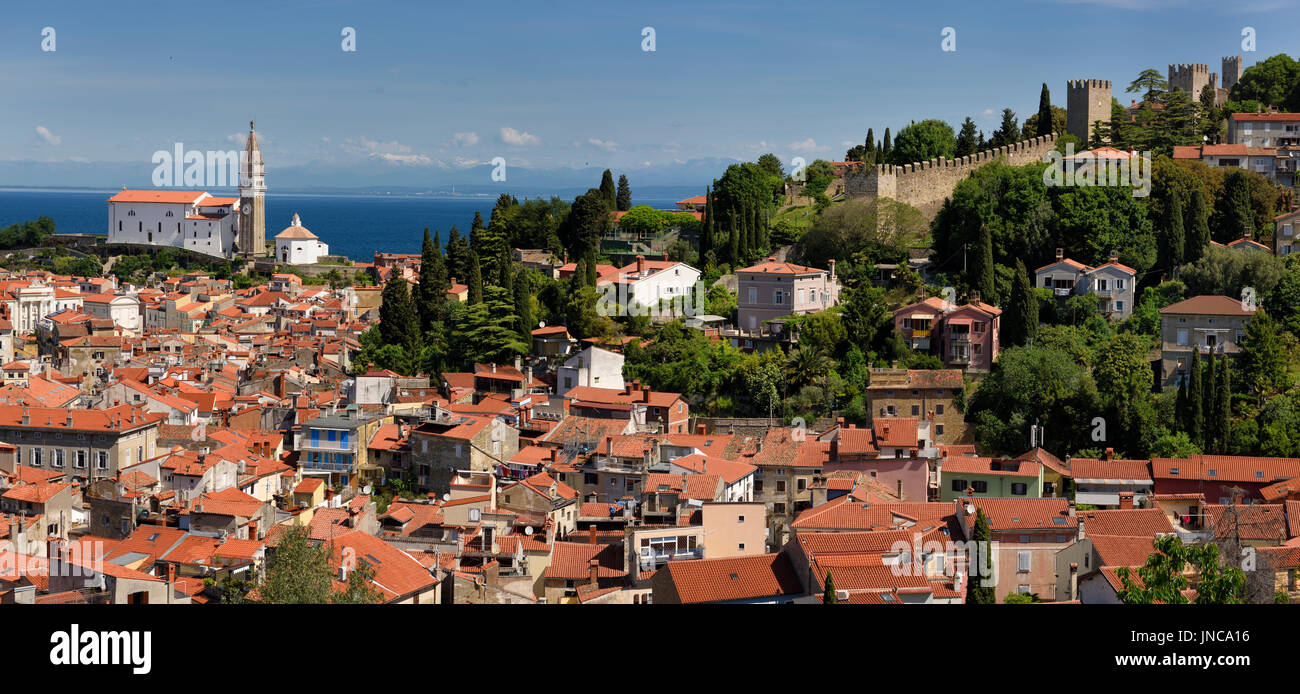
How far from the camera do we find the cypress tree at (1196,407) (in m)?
21.0

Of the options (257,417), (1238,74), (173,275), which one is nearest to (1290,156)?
(1238,74)

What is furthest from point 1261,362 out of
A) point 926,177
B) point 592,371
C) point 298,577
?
point 298,577

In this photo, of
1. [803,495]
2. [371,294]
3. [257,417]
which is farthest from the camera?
[371,294]

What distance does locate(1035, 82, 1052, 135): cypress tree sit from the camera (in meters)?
32.9

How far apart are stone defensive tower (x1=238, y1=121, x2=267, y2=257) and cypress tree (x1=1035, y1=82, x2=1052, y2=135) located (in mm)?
32889

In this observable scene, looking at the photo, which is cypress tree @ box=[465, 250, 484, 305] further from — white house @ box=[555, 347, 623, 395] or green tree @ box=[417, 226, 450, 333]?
white house @ box=[555, 347, 623, 395]

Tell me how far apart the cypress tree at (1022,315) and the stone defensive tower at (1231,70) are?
22.3 meters

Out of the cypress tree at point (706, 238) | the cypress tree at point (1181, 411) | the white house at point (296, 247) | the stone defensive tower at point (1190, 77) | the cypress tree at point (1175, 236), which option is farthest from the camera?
the white house at point (296, 247)

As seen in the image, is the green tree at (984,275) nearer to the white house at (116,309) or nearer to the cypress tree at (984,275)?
the cypress tree at (984,275)

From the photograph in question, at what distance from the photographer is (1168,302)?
24.7 metres

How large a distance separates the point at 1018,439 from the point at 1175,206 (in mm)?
6867

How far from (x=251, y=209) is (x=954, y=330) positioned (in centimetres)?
3810

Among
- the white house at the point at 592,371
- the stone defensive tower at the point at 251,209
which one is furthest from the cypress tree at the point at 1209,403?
the stone defensive tower at the point at 251,209

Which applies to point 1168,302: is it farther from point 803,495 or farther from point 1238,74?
point 1238,74
